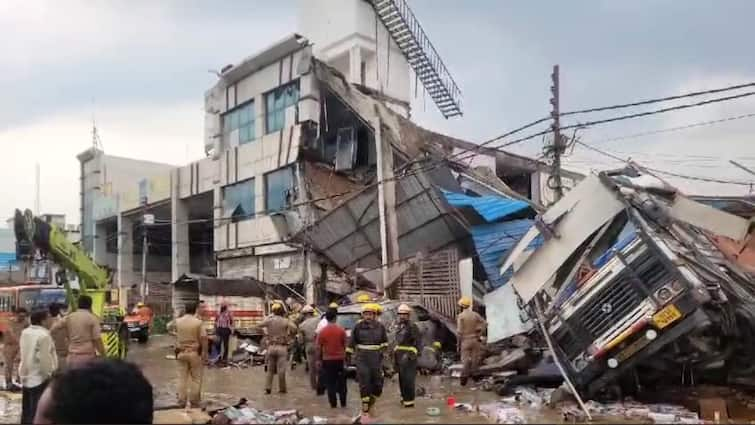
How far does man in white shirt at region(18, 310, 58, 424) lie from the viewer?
8211mm

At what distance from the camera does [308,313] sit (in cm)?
1603

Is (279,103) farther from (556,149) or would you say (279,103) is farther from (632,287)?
(632,287)

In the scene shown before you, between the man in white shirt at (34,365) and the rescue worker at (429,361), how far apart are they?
26.4 ft

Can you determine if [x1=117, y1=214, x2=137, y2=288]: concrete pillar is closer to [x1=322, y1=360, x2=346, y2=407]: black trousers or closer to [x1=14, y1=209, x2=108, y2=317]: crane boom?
[x1=14, y1=209, x2=108, y2=317]: crane boom

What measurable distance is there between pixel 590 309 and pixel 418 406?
114 inches

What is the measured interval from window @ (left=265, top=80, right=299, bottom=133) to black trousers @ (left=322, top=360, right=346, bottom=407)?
16633mm

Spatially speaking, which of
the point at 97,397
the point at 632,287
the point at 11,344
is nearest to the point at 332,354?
the point at 632,287

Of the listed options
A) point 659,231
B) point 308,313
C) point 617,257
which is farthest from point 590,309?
point 308,313

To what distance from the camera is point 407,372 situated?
10352mm

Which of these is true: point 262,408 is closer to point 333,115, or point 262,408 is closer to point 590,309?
point 590,309

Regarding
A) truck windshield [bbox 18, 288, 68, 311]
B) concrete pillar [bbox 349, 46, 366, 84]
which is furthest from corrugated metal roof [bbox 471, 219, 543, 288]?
truck windshield [bbox 18, 288, 68, 311]

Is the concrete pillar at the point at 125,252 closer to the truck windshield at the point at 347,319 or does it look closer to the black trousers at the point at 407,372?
the truck windshield at the point at 347,319

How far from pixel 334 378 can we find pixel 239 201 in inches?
727

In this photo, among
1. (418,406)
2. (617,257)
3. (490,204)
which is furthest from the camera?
(490,204)
